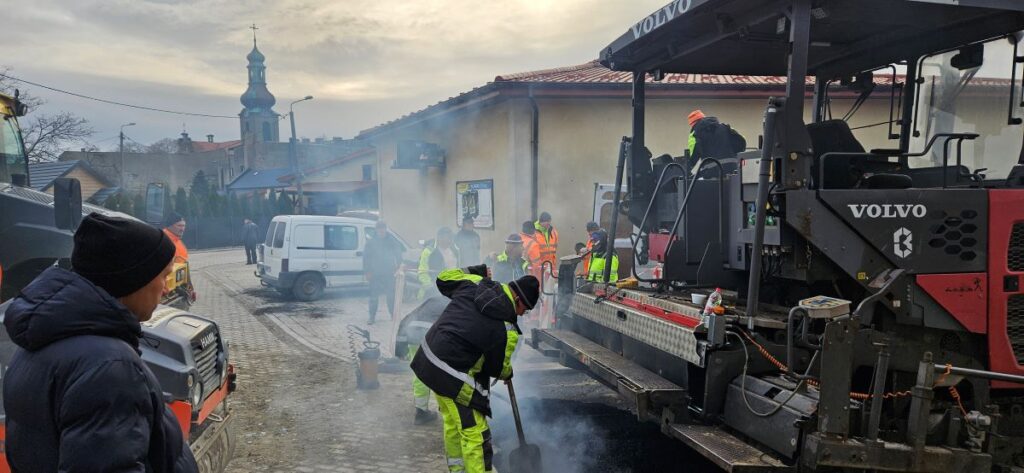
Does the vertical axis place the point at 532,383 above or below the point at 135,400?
below

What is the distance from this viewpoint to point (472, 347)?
13.1ft

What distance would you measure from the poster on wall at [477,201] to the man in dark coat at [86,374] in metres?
11.7

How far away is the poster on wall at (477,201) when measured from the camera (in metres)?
13.6

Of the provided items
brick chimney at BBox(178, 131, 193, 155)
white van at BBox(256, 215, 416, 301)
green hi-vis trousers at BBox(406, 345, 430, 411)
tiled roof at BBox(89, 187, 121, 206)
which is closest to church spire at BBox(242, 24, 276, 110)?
brick chimney at BBox(178, 131, 193, 155)

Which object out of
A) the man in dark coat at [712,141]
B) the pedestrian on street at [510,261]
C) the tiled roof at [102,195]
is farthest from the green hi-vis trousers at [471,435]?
the tiled roof at [102,195]

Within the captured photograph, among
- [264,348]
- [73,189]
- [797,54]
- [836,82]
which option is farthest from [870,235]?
[264,348]

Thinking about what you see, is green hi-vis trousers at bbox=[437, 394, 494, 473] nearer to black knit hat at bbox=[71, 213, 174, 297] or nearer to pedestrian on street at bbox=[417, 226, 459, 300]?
black knit hat at bbox=[71, 213, 174, 297]

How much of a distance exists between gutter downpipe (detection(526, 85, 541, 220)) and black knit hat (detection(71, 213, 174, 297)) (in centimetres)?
1091

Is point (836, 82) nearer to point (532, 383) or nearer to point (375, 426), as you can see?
point (532, 383)

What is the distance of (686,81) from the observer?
42.5 ft

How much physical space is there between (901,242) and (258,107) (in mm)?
72626

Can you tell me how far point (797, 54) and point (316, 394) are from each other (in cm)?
551

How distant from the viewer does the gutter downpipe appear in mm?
12625

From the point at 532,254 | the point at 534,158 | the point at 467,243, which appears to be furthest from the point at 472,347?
the point at 534,158
